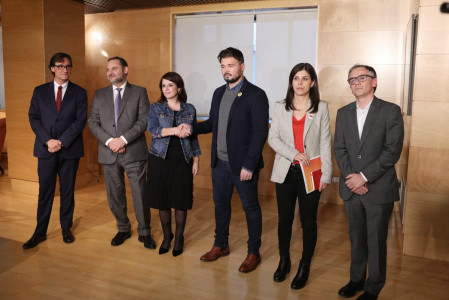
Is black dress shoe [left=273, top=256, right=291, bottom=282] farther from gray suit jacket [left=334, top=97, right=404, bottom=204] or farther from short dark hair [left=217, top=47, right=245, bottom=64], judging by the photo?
short dark hair [left=217, top=47, right=245, bottom=64]

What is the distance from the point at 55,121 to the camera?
383 centimetres

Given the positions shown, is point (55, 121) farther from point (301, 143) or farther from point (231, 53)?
point (301, 143)

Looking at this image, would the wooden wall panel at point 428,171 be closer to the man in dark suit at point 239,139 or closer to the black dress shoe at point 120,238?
the man in dark suit at point 239,139

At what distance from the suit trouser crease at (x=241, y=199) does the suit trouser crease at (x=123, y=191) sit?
2.56 ft

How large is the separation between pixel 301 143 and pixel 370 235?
30.1 inches

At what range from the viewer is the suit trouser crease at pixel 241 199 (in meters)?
3.31

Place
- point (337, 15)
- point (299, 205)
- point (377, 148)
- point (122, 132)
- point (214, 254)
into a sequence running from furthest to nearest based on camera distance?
point (337, 15)
point (122, 132)
point (214, 254)
point (299, 205)
point (377, 148)

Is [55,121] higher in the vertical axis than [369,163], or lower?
higher

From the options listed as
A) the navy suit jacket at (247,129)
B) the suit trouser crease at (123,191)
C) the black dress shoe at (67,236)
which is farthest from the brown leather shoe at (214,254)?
the black dress shoe at (67,236)

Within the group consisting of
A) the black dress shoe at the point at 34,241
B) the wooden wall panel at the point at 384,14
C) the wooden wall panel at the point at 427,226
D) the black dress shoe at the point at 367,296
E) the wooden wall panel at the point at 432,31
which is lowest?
the black dress shoe at the point at 34,241

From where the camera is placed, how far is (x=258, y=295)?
9.68 feet

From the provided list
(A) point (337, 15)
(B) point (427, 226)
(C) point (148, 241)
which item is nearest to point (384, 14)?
(A) point (337, 15)

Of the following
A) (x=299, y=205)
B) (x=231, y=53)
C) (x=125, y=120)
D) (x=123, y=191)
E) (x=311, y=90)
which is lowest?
(x=123, y=191)

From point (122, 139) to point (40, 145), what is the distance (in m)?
0.80
